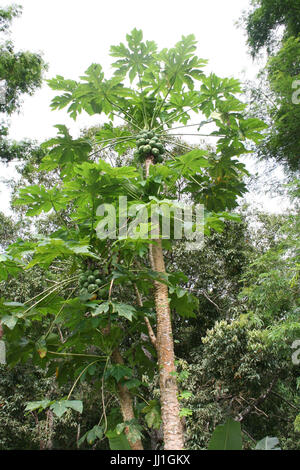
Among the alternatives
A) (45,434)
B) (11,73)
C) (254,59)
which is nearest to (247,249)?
(254,59)

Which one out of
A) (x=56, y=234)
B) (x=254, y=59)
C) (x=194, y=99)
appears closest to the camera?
(x=56, y=234)

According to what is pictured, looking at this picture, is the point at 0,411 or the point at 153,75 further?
the point at 0,411

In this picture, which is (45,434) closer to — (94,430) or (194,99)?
(94,430)

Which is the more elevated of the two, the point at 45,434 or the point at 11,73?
the point at 11,73

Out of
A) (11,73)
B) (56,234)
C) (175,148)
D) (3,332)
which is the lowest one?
(3,332)

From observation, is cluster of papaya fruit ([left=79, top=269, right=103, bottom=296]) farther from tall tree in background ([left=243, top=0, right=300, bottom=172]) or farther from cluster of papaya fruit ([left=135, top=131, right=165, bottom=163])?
tall tree in background ([left=243, top=0, right=300, bottom=172])

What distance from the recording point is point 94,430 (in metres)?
1.66

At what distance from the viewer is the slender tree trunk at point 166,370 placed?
4.92ft

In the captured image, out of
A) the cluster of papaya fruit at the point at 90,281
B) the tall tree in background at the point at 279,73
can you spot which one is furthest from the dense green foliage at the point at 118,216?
the tall tree in background at the point at 279,73

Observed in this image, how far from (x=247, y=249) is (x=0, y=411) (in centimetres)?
616

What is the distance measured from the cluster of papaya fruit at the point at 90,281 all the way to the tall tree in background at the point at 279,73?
13.3ft

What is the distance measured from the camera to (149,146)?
211cm

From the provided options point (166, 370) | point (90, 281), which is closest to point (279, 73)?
point (90, 281)

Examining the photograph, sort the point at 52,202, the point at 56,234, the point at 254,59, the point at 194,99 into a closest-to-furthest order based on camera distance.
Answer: the point at 56,234, the point at 52,202, the point at 194,99, the point at 254,59
